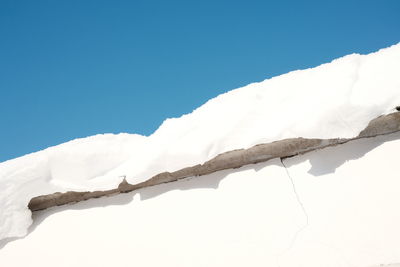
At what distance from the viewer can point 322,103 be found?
1362mm

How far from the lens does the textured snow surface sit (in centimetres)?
120

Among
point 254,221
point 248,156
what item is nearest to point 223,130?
point 248,156

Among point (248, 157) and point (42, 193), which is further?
point (42, 193)

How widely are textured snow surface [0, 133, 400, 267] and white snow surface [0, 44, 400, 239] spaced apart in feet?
0.43

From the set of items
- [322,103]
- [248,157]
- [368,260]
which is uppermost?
[322,103]

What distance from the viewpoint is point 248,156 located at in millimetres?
1509

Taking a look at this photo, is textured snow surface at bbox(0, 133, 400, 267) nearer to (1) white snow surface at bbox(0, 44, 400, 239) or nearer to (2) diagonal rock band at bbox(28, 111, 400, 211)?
(2) diagonal rock band at bbox(28, 111, 400, 211)

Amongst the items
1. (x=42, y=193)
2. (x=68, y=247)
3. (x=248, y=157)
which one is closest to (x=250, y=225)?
(x=248, y=157)

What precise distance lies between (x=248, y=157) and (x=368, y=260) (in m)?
0.60

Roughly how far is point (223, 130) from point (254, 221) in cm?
41

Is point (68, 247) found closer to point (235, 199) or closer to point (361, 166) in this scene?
point (235, 199)

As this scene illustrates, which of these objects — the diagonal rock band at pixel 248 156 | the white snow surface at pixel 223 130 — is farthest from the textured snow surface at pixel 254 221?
the white snow surface at pixel 223 130

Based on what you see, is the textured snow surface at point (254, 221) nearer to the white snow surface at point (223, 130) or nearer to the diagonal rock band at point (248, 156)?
the diagonal rock band at point (248, 156)

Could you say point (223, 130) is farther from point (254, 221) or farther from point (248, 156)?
point (254, 221)
